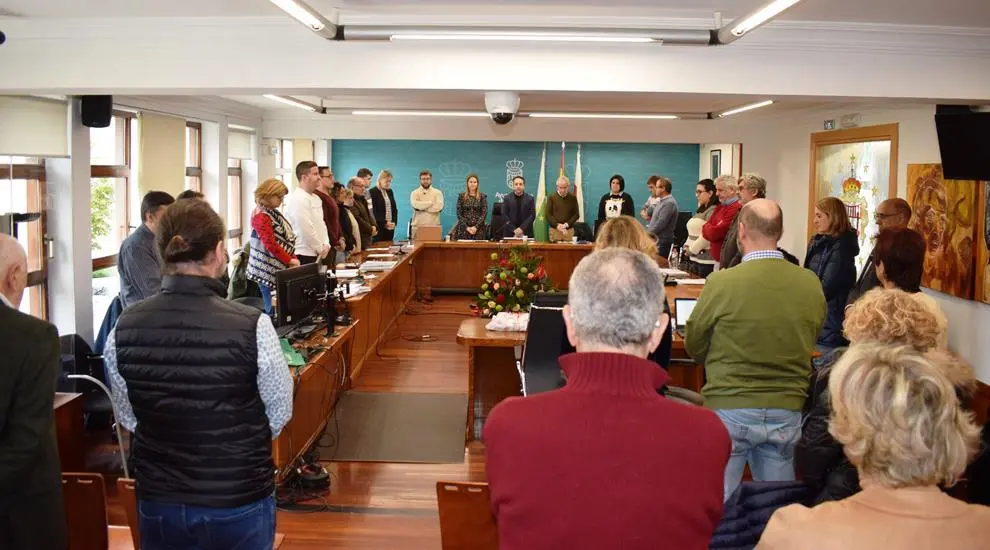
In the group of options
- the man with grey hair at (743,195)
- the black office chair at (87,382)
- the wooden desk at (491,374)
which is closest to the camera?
the black office chair at (87,382)

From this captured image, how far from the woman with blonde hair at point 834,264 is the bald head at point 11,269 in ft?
14.2

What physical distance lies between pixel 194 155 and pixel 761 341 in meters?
9.42

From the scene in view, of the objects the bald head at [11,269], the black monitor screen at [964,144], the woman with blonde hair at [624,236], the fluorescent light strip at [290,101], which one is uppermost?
the fluorescent light strip at [290,101]

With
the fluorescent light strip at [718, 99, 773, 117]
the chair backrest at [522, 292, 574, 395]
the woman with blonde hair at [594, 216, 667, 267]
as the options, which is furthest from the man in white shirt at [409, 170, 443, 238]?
the woman with blonde hair at [594, 216, 667, 267]

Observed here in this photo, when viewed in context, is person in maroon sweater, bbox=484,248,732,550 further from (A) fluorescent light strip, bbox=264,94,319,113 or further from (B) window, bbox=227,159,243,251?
(B) window, bbox=227,159,243,251

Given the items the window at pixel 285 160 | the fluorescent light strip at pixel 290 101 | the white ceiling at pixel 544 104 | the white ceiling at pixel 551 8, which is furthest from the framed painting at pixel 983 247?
the window at pixel 285 160

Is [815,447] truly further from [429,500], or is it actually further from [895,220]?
[895,220]

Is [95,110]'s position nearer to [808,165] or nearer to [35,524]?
[35,524]

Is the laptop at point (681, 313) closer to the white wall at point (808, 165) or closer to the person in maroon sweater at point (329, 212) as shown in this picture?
the white wall at point (808, 165)

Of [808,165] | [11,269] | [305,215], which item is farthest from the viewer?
[808,165]

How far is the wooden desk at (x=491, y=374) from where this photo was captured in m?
5.62

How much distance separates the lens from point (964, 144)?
5957 mm

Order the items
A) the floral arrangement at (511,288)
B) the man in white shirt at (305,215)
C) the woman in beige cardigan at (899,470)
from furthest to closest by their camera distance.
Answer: the man in white shirt at (305,215) → the floral arrangement at (511,288) → the woman in beige cardigan at (899,470)

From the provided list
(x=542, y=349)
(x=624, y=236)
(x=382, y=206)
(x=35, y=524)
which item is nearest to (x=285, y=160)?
(x=382, y=206)
